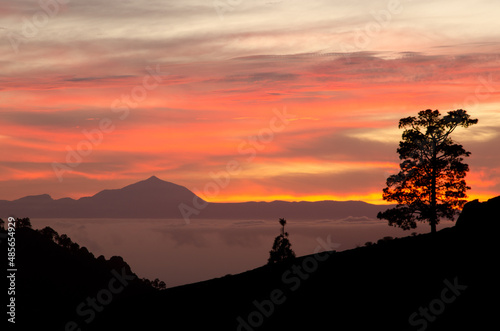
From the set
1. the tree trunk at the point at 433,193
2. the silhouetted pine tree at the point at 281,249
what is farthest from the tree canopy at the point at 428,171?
the silhouetted pine tree at the point at 281,249

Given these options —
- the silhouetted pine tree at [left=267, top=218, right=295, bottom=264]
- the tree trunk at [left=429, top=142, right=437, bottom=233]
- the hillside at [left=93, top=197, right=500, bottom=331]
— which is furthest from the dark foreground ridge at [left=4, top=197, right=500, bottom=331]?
the silhouetted pine tree at [left=267, top=218, right=295, bottom=264]

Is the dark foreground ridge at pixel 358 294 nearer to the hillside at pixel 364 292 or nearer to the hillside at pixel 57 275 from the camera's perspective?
the hillside at pixel 364 292

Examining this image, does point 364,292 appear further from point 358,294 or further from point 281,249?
point 281,249

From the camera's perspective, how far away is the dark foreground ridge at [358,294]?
32.1 m

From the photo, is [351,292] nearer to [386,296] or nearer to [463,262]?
[386,296]

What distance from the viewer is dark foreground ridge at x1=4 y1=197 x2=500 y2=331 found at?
105 feet

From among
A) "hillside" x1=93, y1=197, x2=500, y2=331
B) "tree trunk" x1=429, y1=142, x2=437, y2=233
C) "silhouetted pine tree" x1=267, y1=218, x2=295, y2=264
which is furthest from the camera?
"silhouetted pine tree" x1=267, y1=218, x2=295, y2=264

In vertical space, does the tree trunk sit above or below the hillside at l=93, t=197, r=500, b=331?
above

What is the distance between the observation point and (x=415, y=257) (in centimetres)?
4000

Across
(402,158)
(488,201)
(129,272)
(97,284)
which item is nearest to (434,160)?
(402,158)

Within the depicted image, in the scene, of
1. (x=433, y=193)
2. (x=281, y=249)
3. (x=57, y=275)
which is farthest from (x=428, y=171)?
(x=57, y=275)

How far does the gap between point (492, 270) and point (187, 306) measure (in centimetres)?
1981

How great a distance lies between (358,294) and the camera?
36031 millimetres

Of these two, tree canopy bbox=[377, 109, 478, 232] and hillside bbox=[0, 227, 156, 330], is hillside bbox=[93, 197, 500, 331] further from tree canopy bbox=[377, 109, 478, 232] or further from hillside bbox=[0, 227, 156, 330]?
hillside bbox=[0, 227, 156, 330]
